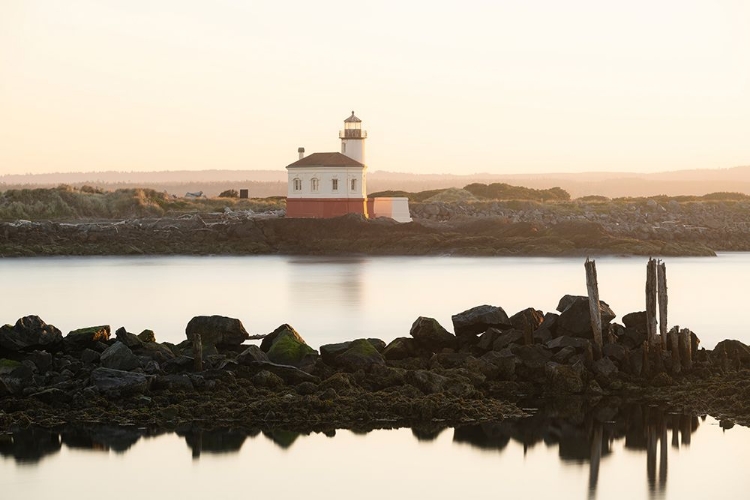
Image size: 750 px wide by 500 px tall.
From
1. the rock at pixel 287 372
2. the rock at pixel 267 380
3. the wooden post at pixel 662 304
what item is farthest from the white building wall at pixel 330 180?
the rock at pixel 267 380

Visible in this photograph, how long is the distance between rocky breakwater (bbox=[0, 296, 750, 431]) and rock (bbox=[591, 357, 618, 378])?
0.05 ft

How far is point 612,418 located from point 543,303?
17.2 metres

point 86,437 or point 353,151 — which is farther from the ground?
point 353,151

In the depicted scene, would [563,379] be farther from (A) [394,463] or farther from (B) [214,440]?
(B) [214,440]

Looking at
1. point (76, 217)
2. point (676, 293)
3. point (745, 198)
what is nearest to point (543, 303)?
point (676, 293)

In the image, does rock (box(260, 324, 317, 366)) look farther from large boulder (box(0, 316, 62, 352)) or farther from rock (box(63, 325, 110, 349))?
large boulder (box(0, 316, 62, 352))

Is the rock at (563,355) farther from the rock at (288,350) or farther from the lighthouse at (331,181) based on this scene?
the lighthouse at (331,181)

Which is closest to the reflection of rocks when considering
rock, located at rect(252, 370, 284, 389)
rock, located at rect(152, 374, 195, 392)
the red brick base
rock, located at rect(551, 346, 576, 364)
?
rock, located at rect(152, 374, 195, 392)

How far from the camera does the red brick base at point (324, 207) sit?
47500mm

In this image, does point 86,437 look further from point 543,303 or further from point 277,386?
point 543,303

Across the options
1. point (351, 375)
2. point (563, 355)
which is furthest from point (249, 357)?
point (563, 355)

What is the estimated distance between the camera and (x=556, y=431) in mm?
12492

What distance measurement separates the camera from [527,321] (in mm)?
15180

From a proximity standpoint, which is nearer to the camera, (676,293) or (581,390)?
(581,390)
